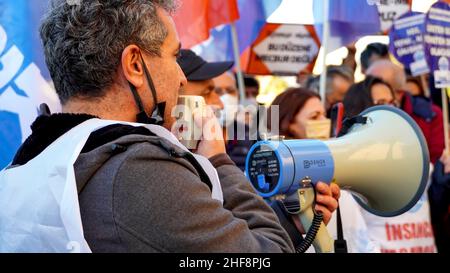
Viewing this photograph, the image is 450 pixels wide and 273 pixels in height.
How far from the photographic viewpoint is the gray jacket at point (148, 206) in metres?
1.61

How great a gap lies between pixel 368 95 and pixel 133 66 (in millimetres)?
3230

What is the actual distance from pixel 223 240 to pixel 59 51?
0.70 m

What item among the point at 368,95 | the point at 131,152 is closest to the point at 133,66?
the point at 131,152

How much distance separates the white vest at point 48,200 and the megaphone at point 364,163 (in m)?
0.51

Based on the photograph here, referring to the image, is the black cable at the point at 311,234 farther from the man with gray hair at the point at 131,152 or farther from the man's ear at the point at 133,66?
the man's ear at the point at 133,66

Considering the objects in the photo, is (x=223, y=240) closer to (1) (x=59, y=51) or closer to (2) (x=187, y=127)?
(2) (x=187, y=127)

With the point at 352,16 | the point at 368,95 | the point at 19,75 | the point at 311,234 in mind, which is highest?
the point at 352,16

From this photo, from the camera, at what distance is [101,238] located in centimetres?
164

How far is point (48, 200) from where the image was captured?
1.69 meters

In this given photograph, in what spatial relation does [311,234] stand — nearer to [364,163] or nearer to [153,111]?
[364,163]

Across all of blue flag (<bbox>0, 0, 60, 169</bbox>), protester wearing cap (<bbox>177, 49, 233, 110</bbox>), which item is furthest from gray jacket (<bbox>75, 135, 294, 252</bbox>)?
protester wearing cap (<bbox>177, 49, 233, 110</bbox>)

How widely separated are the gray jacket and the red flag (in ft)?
7.78
